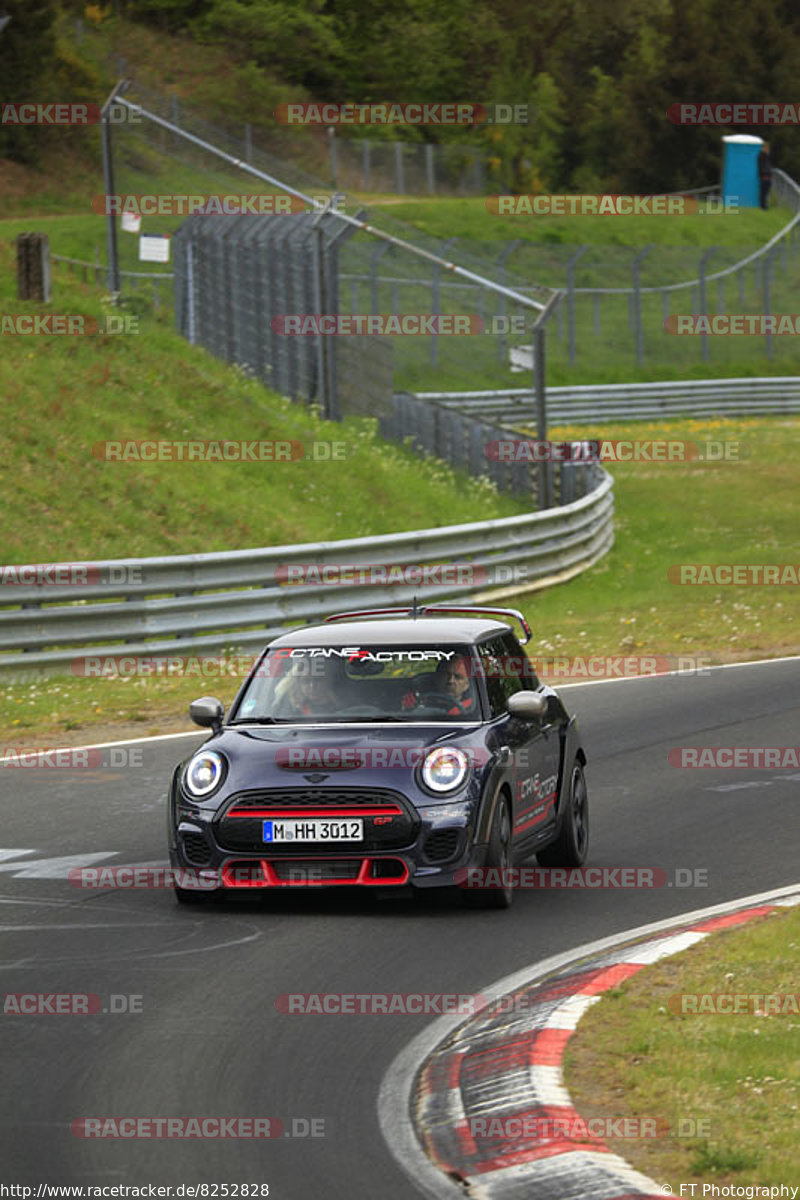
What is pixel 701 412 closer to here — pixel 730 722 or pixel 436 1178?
pixel 730 722

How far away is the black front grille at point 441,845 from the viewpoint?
10.2 m

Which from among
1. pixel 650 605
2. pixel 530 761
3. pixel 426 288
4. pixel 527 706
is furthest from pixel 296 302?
pixel 527 706

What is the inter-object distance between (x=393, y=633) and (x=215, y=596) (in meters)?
9.19

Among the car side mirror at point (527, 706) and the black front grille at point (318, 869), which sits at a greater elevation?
the car side mirror at point (527, 706)

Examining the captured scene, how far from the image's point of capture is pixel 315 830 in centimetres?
1018

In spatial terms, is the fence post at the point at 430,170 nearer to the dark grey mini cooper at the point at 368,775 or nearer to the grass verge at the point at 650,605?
the grass verge at the point at 650,605

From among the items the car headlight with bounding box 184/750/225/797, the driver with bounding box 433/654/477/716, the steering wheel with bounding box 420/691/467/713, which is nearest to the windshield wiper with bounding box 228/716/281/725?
the car headlight with bounding box 184/750/225/797

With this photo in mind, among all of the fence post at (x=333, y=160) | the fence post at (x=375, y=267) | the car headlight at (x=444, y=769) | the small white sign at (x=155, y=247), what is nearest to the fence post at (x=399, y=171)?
the fence post at (x=333, y=160)

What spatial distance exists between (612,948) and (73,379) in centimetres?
2073

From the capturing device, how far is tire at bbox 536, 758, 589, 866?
38.8 feet

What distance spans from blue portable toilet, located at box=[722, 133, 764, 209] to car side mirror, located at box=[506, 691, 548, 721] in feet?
246

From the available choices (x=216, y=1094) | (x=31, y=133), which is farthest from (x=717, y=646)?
(x=31, y=133)

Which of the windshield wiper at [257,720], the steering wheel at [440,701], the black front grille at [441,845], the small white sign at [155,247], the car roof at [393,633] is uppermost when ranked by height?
the small white sign at [155,247]

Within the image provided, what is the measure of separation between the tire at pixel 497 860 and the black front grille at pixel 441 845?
241 mm
